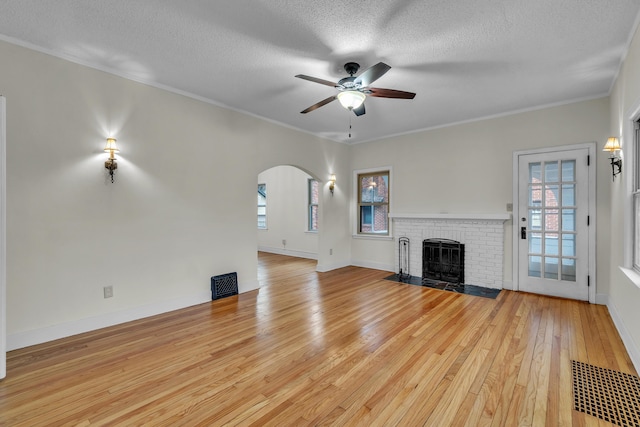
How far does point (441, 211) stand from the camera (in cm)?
555

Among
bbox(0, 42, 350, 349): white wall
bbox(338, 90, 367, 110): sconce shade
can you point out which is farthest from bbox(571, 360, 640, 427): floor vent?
bbox(0, 42, 350, 349): white wall

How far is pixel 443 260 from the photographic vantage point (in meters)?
5.43

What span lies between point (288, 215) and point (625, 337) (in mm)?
6896

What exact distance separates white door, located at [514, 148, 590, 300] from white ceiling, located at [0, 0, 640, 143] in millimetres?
976

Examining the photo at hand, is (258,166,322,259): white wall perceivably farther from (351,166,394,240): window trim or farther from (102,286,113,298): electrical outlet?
(102,286,113,298): electrical outlet

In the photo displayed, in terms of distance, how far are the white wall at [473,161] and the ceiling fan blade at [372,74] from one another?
3.11 m

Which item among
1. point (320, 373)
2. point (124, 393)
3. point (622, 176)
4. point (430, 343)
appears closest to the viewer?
point (124, 393)

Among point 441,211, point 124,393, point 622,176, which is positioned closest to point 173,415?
point 124,393

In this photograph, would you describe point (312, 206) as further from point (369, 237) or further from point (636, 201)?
point (636, 201)

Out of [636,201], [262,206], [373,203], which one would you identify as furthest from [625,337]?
[262,206]

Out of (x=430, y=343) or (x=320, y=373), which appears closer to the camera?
(x=320, y=373)

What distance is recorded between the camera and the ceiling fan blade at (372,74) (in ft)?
8.44

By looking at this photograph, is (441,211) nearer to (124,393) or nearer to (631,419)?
(631,419)

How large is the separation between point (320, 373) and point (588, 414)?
1757mm
